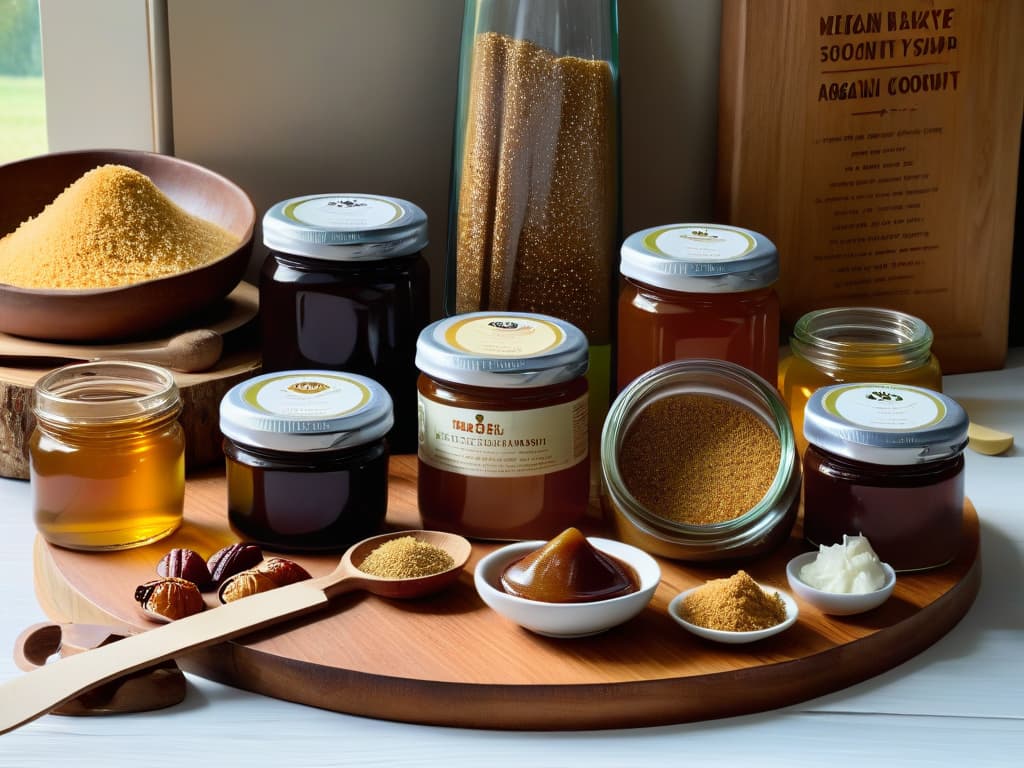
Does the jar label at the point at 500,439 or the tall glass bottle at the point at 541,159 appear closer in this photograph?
the jar label at the point at 500,439

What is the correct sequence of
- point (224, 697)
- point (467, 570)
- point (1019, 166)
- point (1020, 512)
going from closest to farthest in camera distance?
point (224, 697), point (467, 570), point (1020, 512), point (1019, 166)

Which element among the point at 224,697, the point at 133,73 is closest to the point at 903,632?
the point at 224,697

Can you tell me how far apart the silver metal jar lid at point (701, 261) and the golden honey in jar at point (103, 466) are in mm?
352

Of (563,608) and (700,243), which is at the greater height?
(700,243)

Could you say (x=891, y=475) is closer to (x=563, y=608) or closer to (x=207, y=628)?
(x=563, y=608)

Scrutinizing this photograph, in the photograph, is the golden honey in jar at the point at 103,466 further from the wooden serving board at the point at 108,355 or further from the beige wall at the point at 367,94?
the beige wall at the point at 367,94

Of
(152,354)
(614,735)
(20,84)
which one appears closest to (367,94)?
(152,354)

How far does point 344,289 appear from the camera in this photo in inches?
40.6

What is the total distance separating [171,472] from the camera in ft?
3.09

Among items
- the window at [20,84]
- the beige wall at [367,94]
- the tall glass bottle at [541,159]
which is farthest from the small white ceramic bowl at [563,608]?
the window at [20,84]

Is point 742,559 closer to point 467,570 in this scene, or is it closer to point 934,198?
point 467,570

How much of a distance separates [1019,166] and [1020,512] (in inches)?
17.8

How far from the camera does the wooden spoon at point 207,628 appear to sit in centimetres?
73

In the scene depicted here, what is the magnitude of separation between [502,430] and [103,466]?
10.5 inches
